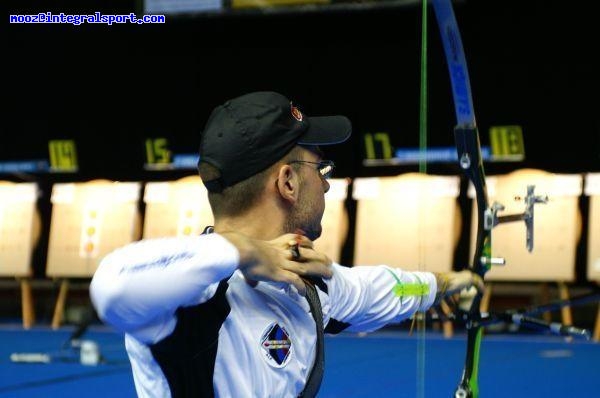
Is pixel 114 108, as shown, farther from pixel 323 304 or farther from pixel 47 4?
pixel 323 304

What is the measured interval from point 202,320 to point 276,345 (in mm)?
150

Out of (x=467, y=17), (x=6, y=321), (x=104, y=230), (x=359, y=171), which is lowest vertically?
(x=6, y=321)

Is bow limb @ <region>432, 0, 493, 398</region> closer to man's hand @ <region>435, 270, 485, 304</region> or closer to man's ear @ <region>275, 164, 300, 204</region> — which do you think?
man's hand @ <region>435, 270, 485, 304</region>

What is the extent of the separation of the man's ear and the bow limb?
781 millimetres

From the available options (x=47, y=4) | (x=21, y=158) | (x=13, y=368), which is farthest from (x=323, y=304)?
(x=21, y=158)

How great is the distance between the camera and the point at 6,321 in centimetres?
1030

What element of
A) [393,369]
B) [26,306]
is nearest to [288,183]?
[393,369]

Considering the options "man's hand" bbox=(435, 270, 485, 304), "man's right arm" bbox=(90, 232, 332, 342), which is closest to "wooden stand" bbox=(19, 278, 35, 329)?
"man's hand" bbox=(435, 270, 485, 304)

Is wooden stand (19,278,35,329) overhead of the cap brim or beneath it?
beneath

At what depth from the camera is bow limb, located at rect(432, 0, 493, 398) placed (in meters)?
2.09

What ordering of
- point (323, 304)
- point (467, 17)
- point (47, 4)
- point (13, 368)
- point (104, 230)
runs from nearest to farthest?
1. point (323, 304)
2. point (13, 368)
3. point (47, 4)
4. point (467, 17)
5. point (104, 230)

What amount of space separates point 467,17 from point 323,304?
7.79 metres

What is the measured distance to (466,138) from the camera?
2117 mm

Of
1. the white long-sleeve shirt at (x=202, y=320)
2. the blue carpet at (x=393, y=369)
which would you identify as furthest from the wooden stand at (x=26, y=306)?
the white long-sleeve shirt at (x=202, y=320)
